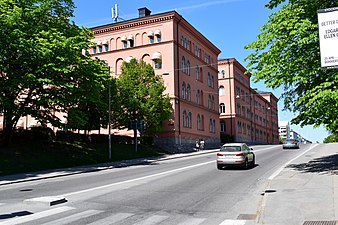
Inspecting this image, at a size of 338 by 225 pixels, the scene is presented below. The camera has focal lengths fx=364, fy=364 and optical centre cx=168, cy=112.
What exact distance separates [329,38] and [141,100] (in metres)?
36.9

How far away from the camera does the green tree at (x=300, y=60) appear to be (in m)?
14.6

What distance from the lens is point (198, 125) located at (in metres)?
57.4

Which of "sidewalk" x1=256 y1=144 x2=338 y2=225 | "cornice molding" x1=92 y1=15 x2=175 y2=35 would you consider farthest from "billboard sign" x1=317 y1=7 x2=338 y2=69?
"cornice molding" x1=92 y1=15 x2=175 y2=35

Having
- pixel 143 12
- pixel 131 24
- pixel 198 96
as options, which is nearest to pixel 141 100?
pixel 131 24

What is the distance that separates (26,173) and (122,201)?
559 inches

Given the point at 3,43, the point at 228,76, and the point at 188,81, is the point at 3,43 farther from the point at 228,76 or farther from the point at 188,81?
the point at 228,76

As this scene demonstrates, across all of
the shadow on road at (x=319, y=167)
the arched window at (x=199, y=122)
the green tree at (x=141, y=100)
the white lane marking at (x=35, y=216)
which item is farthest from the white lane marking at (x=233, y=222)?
the arched window at (x=199, y=122)

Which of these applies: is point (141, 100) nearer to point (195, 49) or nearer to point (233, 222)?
point (195, 49)

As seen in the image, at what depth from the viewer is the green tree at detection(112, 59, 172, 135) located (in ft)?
139

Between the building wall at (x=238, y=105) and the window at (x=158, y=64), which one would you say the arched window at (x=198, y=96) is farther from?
the building wall at (x=238, y=105)

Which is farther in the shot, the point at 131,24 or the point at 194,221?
the point at 131,24

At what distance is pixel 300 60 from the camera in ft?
51.0

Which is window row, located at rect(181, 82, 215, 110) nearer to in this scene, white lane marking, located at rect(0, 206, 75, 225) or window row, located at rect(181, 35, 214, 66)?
window row, located at rect(181, 35, 214, 66)

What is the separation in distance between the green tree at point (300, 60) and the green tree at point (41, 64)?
13781mm
